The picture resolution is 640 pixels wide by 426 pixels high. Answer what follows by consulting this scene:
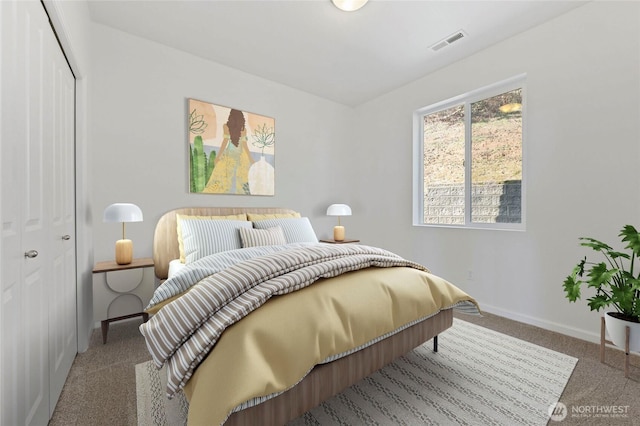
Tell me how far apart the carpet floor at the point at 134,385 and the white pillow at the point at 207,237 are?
A: 0.80m

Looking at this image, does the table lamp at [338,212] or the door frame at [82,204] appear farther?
the table lamp at [338,212]

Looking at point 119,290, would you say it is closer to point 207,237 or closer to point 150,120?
point 207,237

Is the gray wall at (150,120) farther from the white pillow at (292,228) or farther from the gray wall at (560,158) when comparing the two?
the gray wall at (560,158)

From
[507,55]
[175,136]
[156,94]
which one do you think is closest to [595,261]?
[507,55]

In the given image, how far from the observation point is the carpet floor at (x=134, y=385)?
140cm

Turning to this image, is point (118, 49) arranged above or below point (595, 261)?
above

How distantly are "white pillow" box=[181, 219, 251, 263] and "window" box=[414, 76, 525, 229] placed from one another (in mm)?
2326

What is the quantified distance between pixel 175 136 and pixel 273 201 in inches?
51.2

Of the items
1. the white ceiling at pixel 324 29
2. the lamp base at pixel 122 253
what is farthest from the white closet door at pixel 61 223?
the white ceiling at pixel 324 29

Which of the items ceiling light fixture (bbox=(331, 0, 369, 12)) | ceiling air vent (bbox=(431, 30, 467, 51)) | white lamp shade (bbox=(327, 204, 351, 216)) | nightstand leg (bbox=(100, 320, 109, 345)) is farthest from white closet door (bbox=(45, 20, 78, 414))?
ceiling air vent (bbox=(431, 30, 467, 51))

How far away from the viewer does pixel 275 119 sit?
11.8 feet

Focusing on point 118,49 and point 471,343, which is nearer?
point 471,343

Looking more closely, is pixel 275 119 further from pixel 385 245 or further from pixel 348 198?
pixel 385 245

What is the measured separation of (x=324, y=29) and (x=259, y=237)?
6.52 feet
